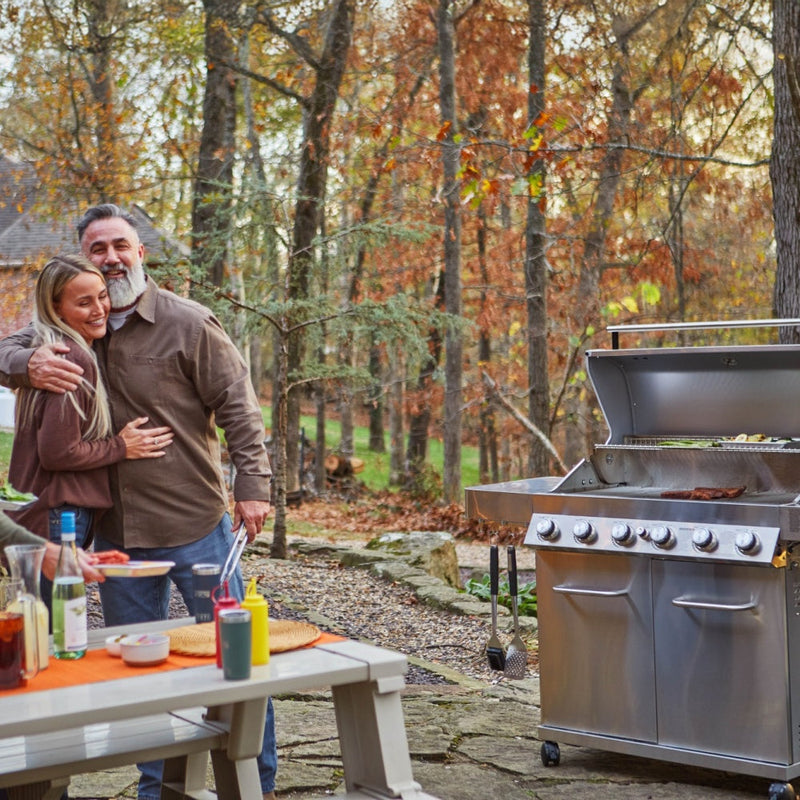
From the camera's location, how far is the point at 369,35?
66.4 ft

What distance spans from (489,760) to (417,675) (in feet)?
6.32

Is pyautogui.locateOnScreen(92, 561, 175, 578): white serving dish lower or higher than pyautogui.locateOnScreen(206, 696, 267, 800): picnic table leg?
higher

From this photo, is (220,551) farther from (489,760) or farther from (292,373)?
(292,373)

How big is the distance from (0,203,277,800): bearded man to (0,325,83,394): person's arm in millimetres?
65

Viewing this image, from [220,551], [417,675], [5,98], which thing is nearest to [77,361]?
[220,551]

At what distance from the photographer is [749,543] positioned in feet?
13.4

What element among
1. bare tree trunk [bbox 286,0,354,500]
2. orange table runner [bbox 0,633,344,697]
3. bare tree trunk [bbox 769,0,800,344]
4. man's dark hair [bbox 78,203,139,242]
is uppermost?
bare tree trunk [bbox 286,0,354,500]

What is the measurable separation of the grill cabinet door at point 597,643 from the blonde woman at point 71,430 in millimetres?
1753

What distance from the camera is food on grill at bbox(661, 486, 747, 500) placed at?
4.41 metres

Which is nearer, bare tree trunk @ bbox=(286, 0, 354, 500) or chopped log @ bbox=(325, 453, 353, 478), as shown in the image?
bare tree trunk @ bbox=(286, 0, 354, 500)

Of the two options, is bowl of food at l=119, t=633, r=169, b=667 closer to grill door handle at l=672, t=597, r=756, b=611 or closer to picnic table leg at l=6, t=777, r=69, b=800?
picnic table leg at l=6, t=777, r=69, b=800

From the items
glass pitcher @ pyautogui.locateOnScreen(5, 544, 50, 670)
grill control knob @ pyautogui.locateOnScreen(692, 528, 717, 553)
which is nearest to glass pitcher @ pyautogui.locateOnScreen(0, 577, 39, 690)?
glass pitcher @ pyautogui.locateOnScreen(5, 544, 50, 670)

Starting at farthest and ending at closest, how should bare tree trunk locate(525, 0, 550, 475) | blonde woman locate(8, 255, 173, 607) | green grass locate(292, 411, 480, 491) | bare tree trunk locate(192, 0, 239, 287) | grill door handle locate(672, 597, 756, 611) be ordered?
green grass locate(292, 411, 480, 491), bare tree trunk locate(192, 0, 239, 287), bare tree trunk locate(525, 0, 550, 475), grill door handle locate(672, 597, 756, 611), blonde woman locate(8, 255, 173, 607)

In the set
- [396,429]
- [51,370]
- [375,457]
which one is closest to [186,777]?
[51,370]
